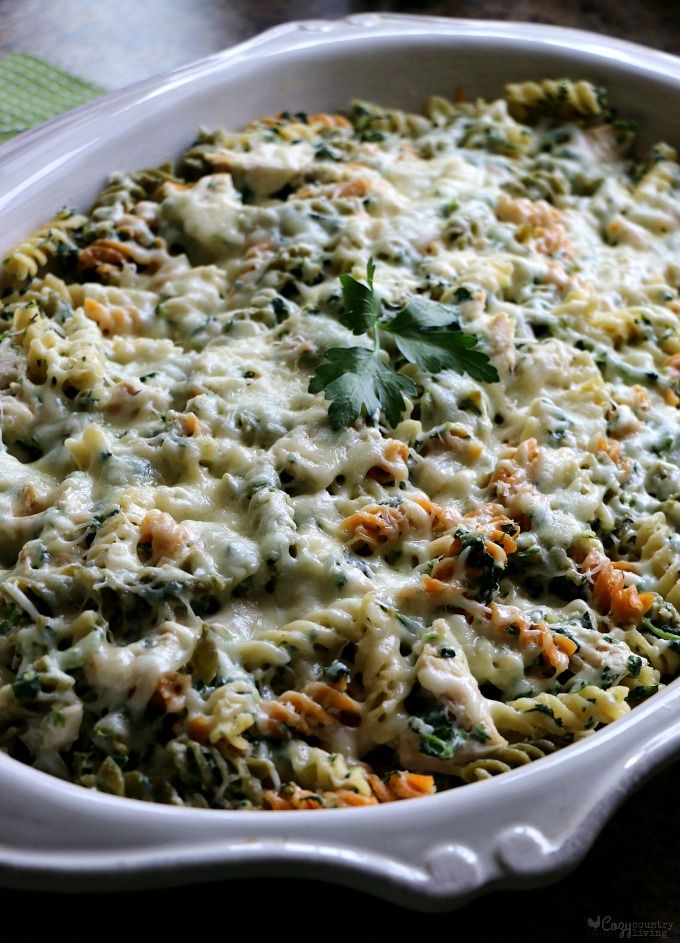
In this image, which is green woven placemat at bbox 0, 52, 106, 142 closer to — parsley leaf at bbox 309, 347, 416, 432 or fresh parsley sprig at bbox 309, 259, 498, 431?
fresh parsley sprig at bbox 309, 259, 498, 431

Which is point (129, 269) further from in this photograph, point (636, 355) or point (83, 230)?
point (636, 355)

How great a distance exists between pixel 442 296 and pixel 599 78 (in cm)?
167

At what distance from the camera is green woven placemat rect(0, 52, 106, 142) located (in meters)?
4.51

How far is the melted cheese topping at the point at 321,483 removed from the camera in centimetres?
247

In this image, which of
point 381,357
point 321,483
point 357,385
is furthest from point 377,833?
point 381,357

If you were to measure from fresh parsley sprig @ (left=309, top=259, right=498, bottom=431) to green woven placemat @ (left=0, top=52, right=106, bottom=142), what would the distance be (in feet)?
6.42

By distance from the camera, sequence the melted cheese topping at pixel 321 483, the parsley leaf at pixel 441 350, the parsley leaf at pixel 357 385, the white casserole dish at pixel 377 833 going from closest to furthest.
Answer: the white casserole dish at pixel 377 833 < the melted cheese topping at pixel 321 483 < the parsley leaf at pixel 357 385 < the parsley leaf at pixel 441 350

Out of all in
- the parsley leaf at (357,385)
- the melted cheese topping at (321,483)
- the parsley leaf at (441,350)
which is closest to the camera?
the melted cheese topping at (321,483)

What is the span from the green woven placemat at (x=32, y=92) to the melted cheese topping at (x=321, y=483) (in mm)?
854

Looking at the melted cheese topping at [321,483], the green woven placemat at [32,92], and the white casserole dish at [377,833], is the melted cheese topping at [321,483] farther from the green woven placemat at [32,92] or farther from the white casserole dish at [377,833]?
the green woven placemat at [32,92]

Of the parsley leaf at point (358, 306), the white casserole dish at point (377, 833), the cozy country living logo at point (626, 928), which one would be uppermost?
the parsley leaf at point (358, 306)

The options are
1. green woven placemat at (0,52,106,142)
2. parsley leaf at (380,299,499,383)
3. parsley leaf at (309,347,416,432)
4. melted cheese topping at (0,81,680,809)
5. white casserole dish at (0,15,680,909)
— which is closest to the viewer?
white casserole dish at (0,15,680,909)

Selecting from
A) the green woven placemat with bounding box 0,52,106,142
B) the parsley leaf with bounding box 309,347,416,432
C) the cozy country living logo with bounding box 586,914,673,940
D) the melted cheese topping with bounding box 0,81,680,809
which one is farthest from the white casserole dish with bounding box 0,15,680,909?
the green woven placemat with bounding box 0,52,106,142

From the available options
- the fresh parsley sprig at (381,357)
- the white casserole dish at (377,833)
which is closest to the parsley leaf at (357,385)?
the fresh parsley sprig at (381,357)
